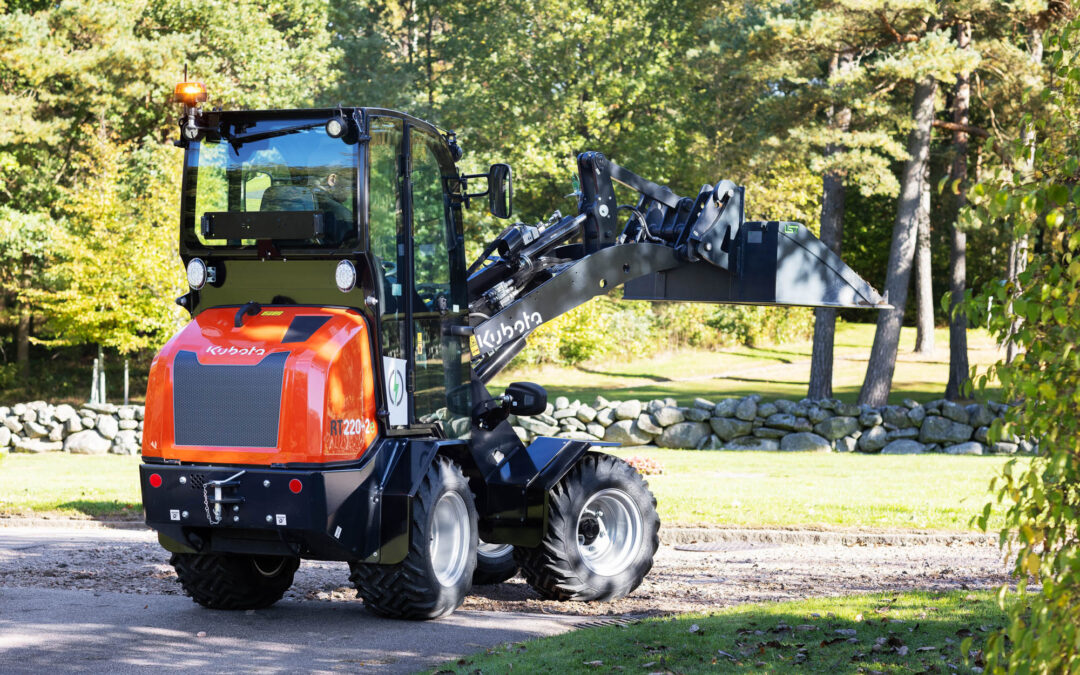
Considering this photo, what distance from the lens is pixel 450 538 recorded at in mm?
7641

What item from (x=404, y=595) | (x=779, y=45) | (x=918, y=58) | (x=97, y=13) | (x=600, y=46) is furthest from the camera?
(x=600, y=46)

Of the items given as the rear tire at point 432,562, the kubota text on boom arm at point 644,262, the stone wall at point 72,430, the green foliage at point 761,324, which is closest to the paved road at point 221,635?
the rear tire at point 432,562

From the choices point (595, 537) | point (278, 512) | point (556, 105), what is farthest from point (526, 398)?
point (556, 105)

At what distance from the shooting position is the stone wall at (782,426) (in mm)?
19953

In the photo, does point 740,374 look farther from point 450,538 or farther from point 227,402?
point 227,402

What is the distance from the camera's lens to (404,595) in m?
7.34

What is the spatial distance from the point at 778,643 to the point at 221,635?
11.1ft

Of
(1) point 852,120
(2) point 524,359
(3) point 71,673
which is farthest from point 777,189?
(3) point 71,673

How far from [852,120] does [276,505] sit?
19519 mm

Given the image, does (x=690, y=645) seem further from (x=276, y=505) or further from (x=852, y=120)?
(x=852, y=120)

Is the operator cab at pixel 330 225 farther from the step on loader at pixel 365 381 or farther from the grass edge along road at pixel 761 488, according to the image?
the grass edge along road at pixel 761 488

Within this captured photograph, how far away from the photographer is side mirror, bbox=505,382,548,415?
805 centimetres

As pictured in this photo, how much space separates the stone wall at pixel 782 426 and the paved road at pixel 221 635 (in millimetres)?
12347

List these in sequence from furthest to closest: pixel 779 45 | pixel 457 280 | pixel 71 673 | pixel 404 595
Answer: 1. pixel 779 45
2. pixel 457 280
3. pixel 404 595
4. pixel 71 673
